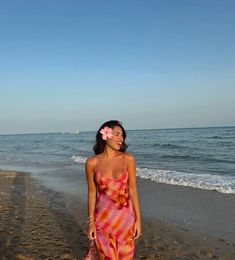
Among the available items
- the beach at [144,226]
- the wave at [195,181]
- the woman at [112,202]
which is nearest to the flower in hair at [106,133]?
the woman at [112,202]

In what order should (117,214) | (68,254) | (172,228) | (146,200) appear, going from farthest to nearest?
(146,200) → (172,228) → (68,254) → (117,214)

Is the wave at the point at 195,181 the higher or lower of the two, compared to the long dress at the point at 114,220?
lower

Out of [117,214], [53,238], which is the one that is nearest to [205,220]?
[53,238]

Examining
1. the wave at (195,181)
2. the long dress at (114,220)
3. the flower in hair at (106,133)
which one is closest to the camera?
the long dress at (114,220)

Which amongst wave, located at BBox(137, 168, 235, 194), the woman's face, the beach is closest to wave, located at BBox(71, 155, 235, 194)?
wave, located at BBox(137, 168, 235, 194)

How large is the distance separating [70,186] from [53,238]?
688 centimetres

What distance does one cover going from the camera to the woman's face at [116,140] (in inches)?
133

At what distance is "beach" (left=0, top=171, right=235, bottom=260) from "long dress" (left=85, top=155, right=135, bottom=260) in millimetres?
2468

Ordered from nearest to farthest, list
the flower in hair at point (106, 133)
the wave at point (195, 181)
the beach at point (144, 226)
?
the flower in hair at point (106, 133) < the beach at point (144, 226) < the wave at point (195, 181)

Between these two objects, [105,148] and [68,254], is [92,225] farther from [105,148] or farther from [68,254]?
[68,254]

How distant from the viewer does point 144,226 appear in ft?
24.7

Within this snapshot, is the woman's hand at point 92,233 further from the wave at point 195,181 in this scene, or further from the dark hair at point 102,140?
the wave at point 195,181

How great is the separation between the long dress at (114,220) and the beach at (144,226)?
2.47 meters

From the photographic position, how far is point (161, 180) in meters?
13.9
